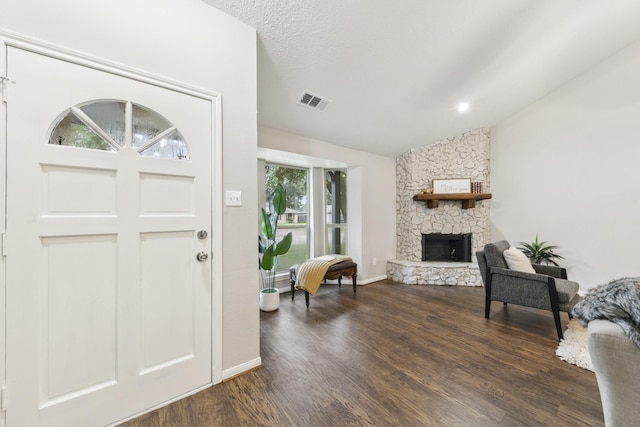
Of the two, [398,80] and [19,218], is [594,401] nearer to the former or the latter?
[398,80]

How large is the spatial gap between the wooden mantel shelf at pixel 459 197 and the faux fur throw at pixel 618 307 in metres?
3.26

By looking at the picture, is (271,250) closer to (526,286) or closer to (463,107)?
(526,286)

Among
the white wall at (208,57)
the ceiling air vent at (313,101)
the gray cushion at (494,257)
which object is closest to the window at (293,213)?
the ceiling air vent at (313,101)

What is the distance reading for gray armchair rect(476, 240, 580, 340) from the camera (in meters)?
2.39

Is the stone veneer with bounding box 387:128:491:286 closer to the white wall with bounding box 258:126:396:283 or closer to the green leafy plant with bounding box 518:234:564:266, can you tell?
the white wall with bounding box 258:126:396:283

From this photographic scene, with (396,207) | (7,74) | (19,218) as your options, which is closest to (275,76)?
(7,74)

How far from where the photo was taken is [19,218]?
3.99 feet

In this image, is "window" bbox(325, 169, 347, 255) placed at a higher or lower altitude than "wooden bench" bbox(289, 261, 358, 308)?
higher

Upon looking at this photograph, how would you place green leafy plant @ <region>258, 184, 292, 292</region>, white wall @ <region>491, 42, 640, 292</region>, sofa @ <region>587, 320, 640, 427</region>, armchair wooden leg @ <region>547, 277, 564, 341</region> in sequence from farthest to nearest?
white wall @ <region>491, 42, 640, 292</region> < green leafy plant @ <region>258, 184, 292, 292</region> < armchair wooden leg @ <region>547, 277, 564, 341</region> < sofa @ <region>587, 320, 640, 427</region>

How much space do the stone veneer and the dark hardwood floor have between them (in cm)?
178

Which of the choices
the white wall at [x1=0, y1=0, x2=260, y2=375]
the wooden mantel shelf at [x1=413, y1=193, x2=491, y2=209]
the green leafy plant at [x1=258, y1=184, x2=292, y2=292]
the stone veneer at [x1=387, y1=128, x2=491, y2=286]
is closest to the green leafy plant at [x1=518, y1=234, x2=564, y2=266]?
the stone veneer at [x1=387, y1=128, x2=491, y2=286]

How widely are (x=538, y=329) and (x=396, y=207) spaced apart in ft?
9.24

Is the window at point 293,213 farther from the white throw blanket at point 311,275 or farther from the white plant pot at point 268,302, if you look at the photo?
the white plant pot at point 268,302

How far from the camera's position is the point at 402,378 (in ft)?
6.00
